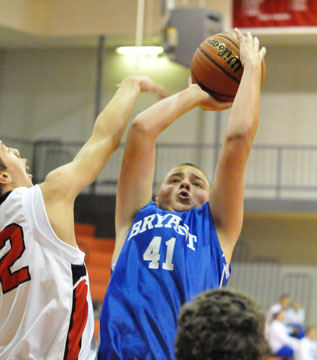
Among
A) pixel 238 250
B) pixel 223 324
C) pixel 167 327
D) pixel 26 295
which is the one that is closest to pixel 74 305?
pixel 26 295

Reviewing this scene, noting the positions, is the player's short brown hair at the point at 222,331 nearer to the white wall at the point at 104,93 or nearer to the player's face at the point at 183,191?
the player's face at the point at 183,191

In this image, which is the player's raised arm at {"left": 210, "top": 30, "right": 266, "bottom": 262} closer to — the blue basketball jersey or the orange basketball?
the blue basketball jersey

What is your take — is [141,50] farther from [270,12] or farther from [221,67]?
[221,67]

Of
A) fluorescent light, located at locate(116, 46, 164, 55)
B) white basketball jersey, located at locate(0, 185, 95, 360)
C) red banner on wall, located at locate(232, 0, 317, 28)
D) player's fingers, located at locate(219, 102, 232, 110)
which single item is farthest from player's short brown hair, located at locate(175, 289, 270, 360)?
fluorescent light, located at locate(116, 46, 164, 55)

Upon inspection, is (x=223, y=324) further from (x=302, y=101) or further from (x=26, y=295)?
(x=302, y=101)

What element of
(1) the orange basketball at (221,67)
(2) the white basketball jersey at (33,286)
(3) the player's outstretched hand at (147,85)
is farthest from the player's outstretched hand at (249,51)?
(2) the white basketball jersey at (33,286)

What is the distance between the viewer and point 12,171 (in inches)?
97.0

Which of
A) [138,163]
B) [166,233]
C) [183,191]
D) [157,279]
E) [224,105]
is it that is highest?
[224,105]

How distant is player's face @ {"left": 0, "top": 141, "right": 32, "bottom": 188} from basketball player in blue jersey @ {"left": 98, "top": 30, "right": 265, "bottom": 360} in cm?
43

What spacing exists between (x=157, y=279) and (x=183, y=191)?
1.50 ft

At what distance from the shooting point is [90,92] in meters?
14.7

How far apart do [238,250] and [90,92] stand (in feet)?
15.4

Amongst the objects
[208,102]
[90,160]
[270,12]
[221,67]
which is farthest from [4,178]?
[270,12]

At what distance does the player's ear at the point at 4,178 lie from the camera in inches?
95.0
